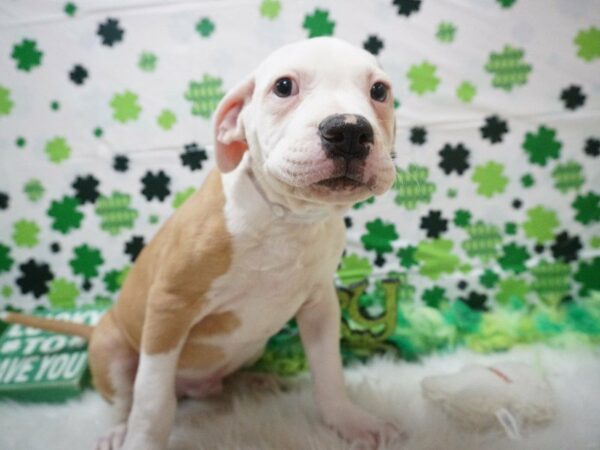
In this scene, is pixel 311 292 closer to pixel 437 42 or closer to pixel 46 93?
pixel 437 42

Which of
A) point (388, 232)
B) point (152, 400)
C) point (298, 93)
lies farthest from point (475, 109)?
point (152, 400)

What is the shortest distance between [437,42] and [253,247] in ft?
3.70

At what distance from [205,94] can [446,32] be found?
912 mm

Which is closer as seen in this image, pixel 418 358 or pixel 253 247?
pixel 253 247

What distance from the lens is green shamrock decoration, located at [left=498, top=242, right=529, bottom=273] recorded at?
1897 millimetres

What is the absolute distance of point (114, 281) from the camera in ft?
6.40

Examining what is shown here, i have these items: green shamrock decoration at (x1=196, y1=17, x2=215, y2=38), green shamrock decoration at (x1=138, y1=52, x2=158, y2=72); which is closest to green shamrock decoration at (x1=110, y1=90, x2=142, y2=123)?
green shamrock decoration at (x1=138, y1=52, x2=158, y2=72)

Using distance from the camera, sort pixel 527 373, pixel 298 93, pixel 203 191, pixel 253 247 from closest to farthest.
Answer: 1. pixel 298 93
2. pixel 253 247
3. pixel 203 191
4. pixel 527 373

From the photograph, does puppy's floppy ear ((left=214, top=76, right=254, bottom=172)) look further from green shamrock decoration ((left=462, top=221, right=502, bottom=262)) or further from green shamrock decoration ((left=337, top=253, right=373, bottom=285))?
green shamrock decoration ((left=462, top=221, right=502, bottom=262))

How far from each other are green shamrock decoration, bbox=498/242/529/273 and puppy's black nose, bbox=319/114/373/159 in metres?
1.29

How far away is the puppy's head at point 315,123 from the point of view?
2.77ft

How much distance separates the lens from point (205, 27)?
1.71m

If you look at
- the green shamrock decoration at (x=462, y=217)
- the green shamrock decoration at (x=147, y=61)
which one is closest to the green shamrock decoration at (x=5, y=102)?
the green shamrock decoration at (x=147, y=61)

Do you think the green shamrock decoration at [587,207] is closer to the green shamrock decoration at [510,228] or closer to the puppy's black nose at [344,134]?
the green shamrock decoration at [510,228]
